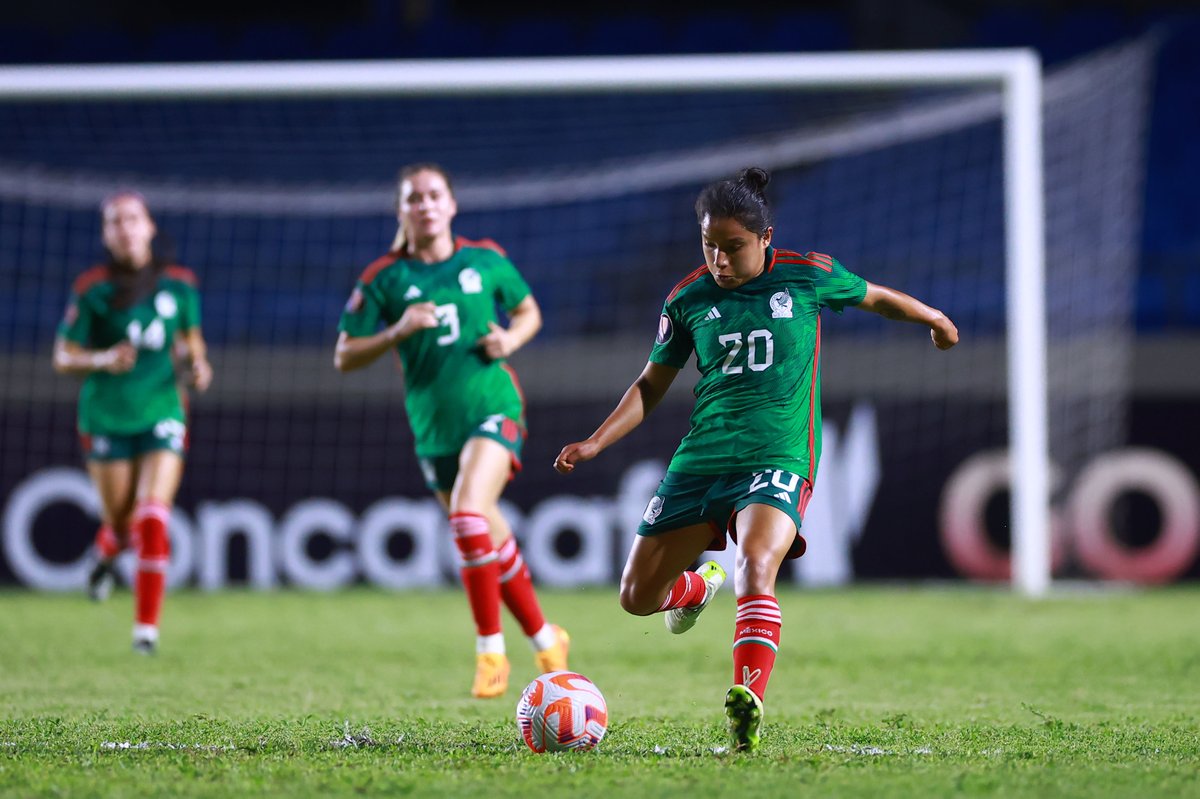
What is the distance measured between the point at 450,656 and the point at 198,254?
713 cm

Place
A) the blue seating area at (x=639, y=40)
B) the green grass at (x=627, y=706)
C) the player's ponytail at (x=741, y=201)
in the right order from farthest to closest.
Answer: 1. the blue seating area at (x=639, y=40)
2. the player's ponytail at (x=741, y=201)
3. the green grass at (x=627, y=706)

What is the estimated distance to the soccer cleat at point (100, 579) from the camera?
934 centimetres

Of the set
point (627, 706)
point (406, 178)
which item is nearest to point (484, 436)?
point (406, 178)

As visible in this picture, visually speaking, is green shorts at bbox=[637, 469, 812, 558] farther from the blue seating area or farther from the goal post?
the blue seating area

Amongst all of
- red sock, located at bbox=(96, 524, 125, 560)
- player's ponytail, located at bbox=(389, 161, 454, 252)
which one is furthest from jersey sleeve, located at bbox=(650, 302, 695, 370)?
red sock, located at bbox=(96, 524, 125, 560)

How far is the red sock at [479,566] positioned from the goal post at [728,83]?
503 cm

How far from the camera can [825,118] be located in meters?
12.9

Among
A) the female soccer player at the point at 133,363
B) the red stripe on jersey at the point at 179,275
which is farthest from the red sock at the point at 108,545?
the red stripe on jersey at the point at 179,275

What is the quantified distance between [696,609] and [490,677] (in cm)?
111

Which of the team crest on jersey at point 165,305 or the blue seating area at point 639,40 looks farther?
the blue seating area at point 639,40

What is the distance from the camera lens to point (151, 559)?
775 cm

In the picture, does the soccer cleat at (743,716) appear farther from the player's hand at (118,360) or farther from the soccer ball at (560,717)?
the player's hand at (118,360)

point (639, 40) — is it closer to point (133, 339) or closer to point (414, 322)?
point (133, 339)

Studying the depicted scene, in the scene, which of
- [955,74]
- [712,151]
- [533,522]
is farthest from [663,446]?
[955,74]
